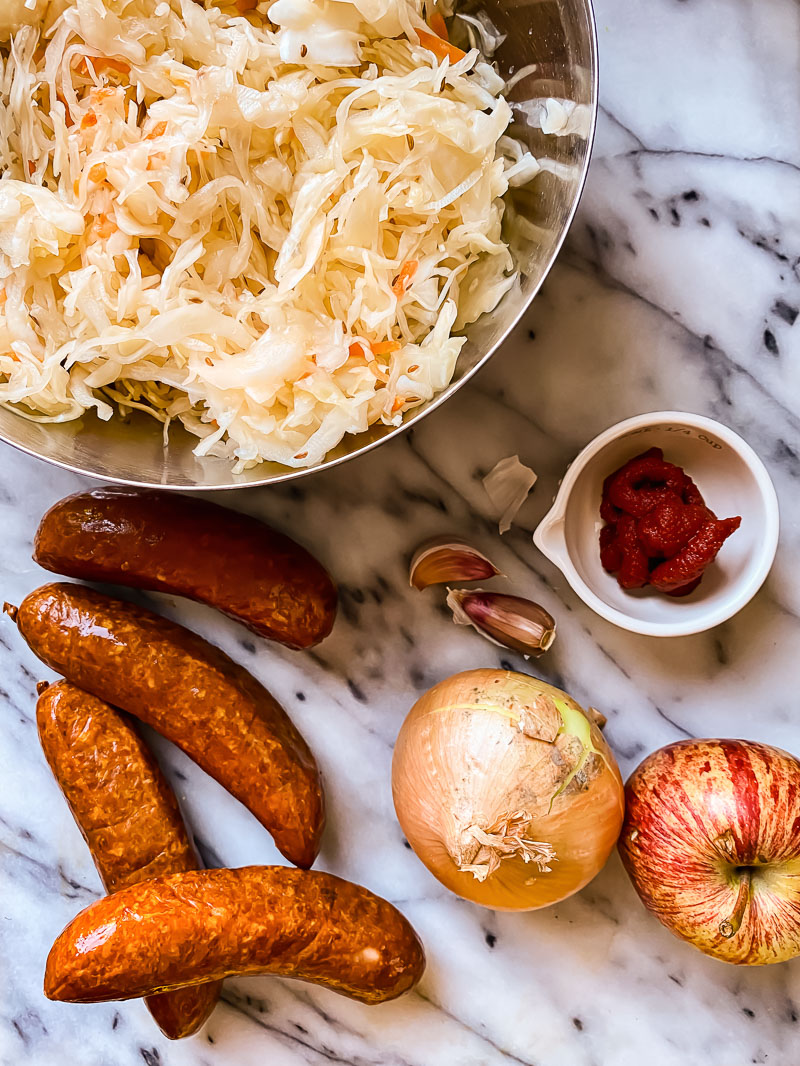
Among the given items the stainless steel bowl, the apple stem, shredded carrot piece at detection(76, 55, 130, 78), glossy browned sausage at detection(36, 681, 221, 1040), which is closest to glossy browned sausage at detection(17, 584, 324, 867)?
glossy browned sausage at detection(36, 681, 221, 1040)

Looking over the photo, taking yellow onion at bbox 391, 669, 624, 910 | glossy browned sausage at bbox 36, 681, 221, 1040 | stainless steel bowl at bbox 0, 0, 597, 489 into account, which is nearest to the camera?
stainless steel bowl at bbox 0, 0, 597, 489

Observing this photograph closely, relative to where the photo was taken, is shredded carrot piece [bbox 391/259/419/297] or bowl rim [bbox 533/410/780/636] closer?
shredded carrot piece [bbox 391/259/419/297]

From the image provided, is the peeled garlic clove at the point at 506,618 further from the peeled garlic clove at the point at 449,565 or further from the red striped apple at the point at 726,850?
the red striped apple at the point at 726,850

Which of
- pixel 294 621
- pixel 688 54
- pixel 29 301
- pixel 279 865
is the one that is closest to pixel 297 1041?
pixel 279 865

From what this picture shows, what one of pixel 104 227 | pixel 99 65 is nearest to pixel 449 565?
pixel 104 227

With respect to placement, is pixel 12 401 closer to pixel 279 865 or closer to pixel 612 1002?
pixel 279 865

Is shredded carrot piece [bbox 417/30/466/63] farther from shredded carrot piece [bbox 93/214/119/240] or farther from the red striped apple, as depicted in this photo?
the red striped apple
